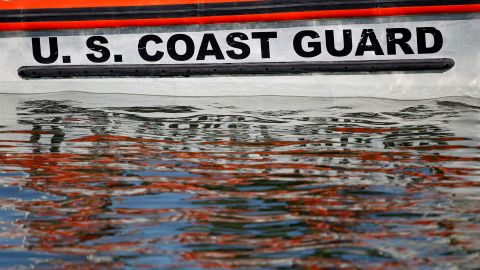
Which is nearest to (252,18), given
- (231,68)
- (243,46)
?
(243,46)

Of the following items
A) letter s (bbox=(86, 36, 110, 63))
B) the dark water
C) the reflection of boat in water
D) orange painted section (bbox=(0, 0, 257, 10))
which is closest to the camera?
the dark water

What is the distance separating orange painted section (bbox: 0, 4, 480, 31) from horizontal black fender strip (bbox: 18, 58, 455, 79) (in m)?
0.29

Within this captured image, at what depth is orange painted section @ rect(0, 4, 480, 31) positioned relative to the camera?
19.7 feet

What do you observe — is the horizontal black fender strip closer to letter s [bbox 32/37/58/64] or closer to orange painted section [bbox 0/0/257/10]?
letter s [bbox 32/37/58/64]

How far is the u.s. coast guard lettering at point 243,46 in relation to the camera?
20.2 feet

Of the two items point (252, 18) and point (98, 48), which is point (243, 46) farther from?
point (98, 48)

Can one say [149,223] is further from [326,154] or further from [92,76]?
[92,76]

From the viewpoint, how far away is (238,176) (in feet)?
14.3

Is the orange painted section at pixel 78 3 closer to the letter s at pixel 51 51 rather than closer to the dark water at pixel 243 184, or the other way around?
the letter s at pixel 51 51

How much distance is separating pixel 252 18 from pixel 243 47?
0.21 metres

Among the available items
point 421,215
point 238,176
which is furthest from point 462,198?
point 238,176

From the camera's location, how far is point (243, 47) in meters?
6.40

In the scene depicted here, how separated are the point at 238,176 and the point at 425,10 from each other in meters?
2.23

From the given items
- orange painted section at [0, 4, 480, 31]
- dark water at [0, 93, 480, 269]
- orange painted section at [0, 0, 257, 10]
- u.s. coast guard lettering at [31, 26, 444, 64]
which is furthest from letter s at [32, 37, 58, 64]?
dark water at [0, 93, 480, 269]
